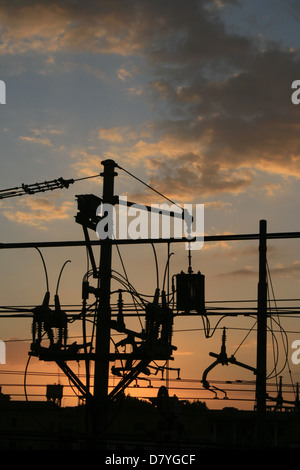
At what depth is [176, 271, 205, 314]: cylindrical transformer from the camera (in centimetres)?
1761

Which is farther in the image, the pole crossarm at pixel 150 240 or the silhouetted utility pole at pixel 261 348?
the silhouetted utility pole at pixel 261 348

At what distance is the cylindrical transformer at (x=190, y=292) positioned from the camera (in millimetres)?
17609

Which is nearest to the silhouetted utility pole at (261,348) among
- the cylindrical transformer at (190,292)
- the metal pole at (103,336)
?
the cylindrical transformer at (190,292)

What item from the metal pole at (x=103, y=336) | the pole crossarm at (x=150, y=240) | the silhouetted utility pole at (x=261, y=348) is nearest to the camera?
the pole crossarm at (x=150, y=240)

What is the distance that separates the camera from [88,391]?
1769cm

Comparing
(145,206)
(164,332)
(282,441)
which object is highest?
(145,206)

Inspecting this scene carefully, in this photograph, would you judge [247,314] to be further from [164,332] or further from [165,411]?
[165,411]

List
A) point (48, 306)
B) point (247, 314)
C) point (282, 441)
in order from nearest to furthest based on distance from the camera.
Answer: point (247, 314) → point (48, 306) → point (282, 441)

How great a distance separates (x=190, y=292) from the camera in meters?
17.7

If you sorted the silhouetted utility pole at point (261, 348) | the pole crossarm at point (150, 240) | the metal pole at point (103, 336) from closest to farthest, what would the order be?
the pole crossarm at point (150, 240) → the metal pole at point (103, 336) → the silhouetted utility pole at point (261, 348)

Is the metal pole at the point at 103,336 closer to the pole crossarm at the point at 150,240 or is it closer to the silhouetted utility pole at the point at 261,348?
the pole crossarm at the point at 150,240
